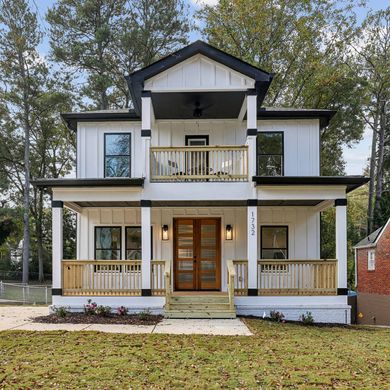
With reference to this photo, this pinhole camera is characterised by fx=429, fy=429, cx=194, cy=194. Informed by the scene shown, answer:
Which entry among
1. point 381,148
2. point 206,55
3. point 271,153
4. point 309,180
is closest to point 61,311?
point 309,180

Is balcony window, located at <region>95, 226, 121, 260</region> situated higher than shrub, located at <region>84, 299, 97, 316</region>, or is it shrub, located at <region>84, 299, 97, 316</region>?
balcony window, located at <region>95, 226, 121, 260</region>

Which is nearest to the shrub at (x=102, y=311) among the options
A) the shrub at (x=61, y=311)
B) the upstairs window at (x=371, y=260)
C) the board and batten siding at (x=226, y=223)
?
the shrub at (x=61, y=311)

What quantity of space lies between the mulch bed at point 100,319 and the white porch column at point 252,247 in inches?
102

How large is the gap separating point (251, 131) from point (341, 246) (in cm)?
406

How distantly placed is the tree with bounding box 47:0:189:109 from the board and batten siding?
1566 centimetres

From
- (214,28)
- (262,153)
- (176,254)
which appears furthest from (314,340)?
(214,28)

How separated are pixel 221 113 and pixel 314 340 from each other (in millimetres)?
8026

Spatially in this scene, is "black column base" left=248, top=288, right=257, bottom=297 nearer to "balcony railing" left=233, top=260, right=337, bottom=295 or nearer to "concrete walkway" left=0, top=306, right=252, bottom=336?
"balcony railing" left=233, top=260, right=337, bottom=295

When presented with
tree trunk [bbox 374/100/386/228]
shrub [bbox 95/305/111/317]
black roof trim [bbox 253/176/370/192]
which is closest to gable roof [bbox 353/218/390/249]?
tree trunk [bbox 374/100/386/228]

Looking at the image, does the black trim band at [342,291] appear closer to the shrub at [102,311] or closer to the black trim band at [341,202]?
the black trim band at [341,202]

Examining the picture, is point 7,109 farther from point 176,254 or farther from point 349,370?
point 349,370

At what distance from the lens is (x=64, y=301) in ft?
38.8

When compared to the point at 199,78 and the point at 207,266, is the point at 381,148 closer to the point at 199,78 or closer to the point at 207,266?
the point at 207,266

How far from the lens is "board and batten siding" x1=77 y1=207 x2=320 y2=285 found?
14117 mm
